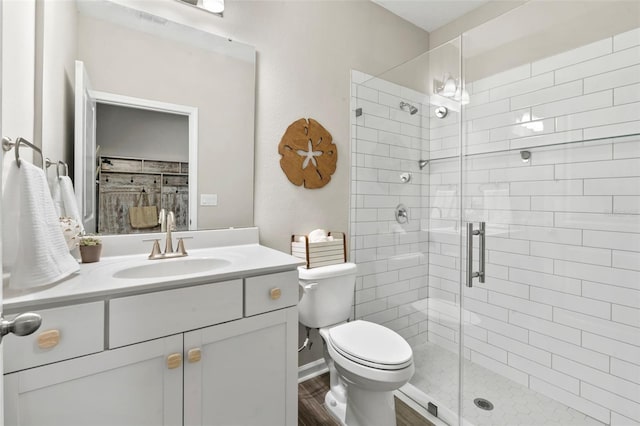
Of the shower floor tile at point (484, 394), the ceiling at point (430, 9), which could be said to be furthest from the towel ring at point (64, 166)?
the ceiling at point (430, 9)

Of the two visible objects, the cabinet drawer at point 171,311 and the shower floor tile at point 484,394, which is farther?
the shower floor tile at point 484,394

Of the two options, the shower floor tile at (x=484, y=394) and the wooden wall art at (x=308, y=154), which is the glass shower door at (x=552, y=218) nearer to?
the shower floor tile at (x=484, y=394)

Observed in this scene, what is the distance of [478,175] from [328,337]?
4.30 ft

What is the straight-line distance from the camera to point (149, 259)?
136 cm

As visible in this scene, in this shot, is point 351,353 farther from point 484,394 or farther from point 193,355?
point 484,394

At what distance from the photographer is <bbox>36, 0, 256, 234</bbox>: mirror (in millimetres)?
1356

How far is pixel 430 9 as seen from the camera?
2324 millimetres

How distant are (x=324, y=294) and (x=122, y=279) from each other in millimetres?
1012

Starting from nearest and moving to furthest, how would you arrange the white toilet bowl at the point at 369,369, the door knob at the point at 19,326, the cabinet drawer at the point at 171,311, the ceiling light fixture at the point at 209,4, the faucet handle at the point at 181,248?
1. the door knob at the point at 19,326
2. the cabinet drawer at the point at 171,311
3. the white toilet bowl at the point at 369,369
4. the faucet handle at the point at 181,248
5. the ceiling light fixture at the point at 209,4

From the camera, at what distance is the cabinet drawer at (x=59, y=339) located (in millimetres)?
815

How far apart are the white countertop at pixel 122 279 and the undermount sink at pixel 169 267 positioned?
0.02 m

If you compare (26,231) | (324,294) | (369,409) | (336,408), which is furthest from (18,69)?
(336,408)

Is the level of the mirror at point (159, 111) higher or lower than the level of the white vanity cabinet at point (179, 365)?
higher

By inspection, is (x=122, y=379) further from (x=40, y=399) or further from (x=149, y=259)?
(x=149, y=259)
